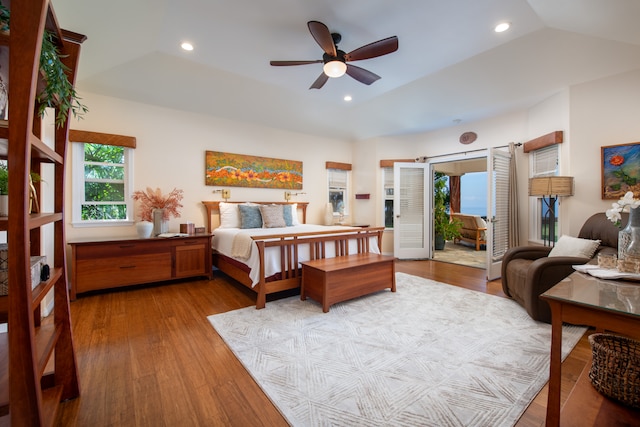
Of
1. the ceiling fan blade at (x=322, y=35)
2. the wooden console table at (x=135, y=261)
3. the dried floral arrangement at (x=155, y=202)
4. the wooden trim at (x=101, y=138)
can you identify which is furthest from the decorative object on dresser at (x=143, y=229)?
the ceiling fan blade at (x=322, y=35)

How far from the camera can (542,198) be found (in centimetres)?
431

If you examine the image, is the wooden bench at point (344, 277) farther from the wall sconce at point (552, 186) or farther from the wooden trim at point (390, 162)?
the wooden trim at point (390, 162)

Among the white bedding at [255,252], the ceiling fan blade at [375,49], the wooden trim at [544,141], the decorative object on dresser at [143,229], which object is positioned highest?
the ceiling fan blade at [375,49]

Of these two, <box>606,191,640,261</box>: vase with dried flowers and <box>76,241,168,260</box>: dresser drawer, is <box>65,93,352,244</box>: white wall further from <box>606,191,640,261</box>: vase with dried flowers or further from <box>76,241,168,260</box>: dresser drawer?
<box>606,191,640,261</box>: vase with dried flowers

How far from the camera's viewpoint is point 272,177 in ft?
18.1

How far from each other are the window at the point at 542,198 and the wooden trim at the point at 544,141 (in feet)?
0.36

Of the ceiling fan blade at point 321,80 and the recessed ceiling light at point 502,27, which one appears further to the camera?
the ceiling fan blade at point 321,80

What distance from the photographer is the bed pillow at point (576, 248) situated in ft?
9.28

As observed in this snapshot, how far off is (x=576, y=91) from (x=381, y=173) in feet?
11.0

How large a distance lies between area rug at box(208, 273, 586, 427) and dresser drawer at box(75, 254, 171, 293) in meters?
1.51

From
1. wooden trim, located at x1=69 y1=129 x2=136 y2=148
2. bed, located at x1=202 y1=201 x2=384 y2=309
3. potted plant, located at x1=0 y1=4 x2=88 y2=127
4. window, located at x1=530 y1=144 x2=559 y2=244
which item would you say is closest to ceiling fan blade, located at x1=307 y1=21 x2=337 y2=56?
potted plant, located at x1=0 y1=4 x2=88 y2=127

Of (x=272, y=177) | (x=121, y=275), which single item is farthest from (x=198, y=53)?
(x=121, y=275)

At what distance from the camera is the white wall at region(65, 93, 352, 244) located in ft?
13.0

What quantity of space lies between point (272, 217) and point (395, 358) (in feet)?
10.3
